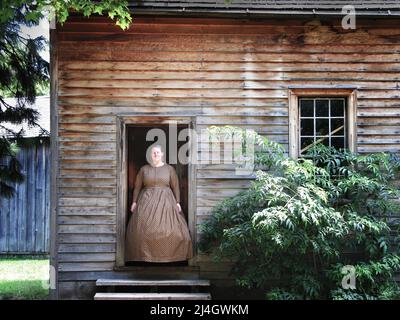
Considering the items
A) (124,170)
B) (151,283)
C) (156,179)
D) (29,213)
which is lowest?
(151,283)

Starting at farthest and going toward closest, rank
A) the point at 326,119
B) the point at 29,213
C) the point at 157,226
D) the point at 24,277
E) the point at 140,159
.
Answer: the point at 29,213
the point at 24,277
the point at 140,159
the point at 326,119
the point at 157,226

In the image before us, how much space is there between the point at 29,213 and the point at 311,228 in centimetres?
999

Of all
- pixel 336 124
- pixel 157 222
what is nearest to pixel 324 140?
pixel 336 124

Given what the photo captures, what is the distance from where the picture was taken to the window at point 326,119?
9.01 meters

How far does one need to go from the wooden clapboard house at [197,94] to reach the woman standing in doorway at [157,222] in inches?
6.9

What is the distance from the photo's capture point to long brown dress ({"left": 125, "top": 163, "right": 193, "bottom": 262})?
28.2ft

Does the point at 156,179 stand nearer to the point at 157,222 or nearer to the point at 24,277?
the point at 157,222

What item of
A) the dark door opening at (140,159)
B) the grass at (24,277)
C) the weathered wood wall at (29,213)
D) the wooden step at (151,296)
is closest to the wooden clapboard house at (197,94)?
the wooden step at (151,296)

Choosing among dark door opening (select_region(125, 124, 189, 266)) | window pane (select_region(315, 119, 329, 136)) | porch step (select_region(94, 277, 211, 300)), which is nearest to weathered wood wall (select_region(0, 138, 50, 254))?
dark door opening (select_region(125, 124, 189, 266))

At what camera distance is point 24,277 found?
12.2 m
